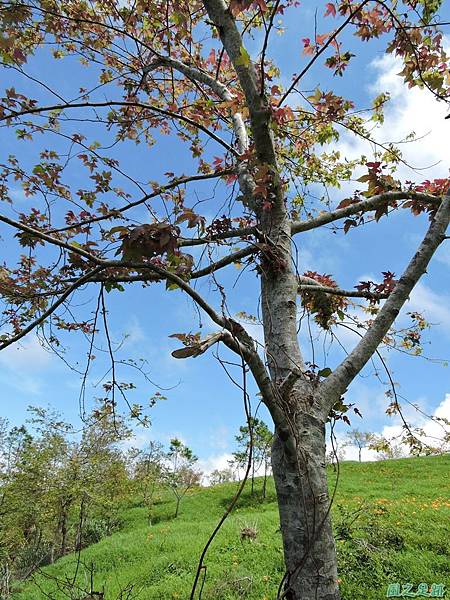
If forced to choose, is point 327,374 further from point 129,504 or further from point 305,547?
point 129,504

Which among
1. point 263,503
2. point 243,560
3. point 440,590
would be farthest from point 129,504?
point 440,590

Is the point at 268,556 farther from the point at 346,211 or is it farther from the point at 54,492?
the point at 54,492

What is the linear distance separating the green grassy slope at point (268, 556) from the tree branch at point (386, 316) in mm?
934

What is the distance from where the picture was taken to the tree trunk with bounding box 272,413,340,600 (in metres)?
1.50

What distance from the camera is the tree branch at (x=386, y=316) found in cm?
185

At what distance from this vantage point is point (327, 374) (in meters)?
1.98

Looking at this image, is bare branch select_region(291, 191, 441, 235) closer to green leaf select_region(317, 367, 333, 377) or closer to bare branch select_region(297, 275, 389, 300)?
bare branch select_region(297, 275, 389, 300)

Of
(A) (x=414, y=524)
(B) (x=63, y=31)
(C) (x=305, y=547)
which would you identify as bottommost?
(A) (x=414, y=524)

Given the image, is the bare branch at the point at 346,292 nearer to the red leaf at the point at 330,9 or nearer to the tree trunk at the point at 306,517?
the tree trunk at the point at 306,517

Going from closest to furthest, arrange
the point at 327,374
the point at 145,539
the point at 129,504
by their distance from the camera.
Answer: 1. the point at 327,374
2. the point at 145,539
3. the point at 129,504

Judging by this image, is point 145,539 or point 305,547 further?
point 145,539

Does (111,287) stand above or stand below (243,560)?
above

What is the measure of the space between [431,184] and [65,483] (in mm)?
19588

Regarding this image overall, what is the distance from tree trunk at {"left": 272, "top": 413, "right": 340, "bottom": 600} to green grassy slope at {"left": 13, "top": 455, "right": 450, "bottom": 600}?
17.9 inches
